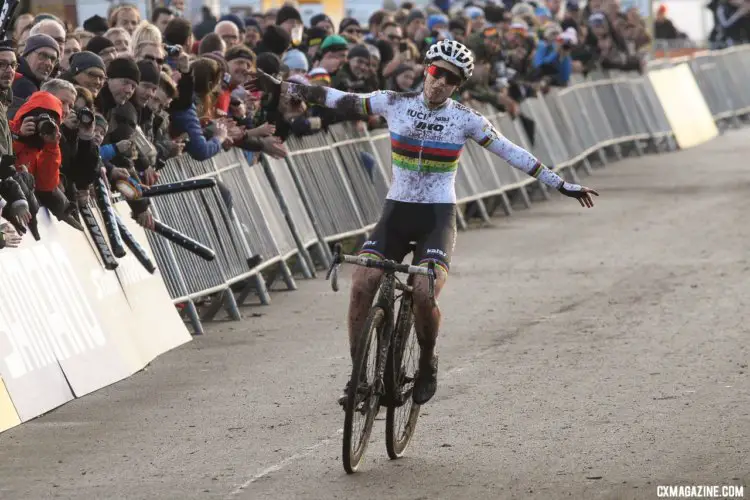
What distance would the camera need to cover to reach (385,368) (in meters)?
9.74

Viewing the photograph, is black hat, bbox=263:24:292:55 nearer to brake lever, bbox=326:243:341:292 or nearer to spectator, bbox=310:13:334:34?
spectator, bbox=310:13:334:34

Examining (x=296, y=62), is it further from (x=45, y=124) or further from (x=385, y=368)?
(x=385, y=368)

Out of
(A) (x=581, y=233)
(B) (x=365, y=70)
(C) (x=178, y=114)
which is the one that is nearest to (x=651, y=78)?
(A) (x=581, y=233)

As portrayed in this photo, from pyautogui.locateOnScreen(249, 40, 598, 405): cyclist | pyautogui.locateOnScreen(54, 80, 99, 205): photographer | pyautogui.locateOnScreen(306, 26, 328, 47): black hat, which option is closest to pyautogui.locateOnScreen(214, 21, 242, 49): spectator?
pyautogui.locateOnScreen(306, 26, 328, 47): black hat

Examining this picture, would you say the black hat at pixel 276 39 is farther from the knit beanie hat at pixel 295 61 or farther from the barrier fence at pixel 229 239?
the barrier fence at pixel 229 239

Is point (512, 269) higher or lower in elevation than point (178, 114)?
lower

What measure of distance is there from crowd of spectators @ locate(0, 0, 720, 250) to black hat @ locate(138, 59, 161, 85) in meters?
0.01

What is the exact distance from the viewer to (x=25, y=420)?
11.1m

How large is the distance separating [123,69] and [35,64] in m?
0.77

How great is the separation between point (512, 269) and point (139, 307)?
5.91m

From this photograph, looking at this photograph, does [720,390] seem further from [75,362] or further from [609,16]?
[609,16]

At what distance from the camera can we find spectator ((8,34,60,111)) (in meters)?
12.8

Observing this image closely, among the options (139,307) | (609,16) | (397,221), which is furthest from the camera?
(609,16)

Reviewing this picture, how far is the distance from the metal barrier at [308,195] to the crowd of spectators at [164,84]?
0.29m
